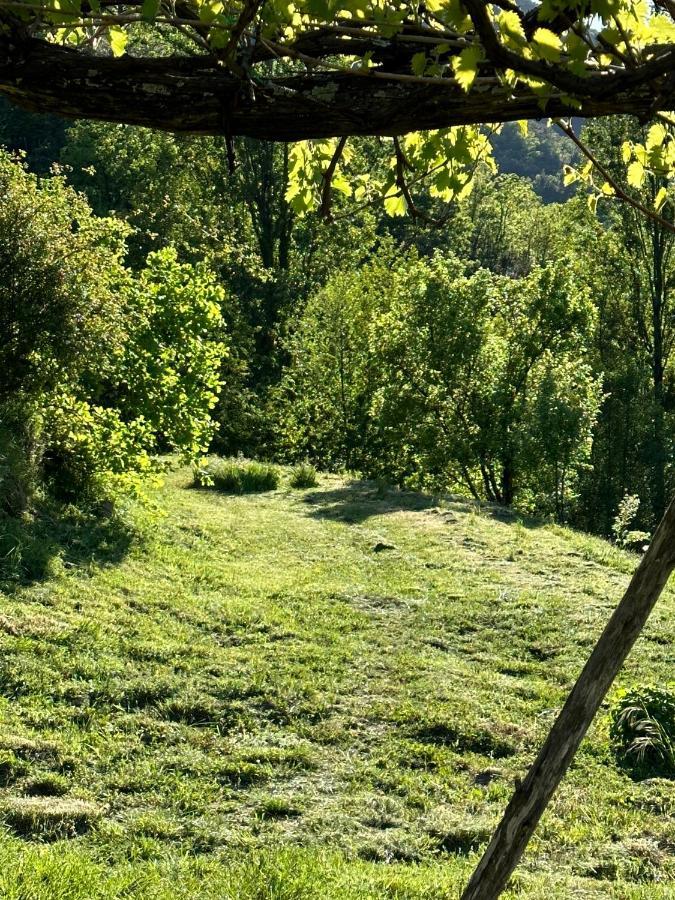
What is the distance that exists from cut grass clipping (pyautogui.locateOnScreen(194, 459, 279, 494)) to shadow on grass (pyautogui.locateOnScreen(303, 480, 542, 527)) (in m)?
0.91

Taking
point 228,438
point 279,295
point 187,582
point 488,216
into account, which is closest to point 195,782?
point 187,582

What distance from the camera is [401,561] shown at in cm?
1308

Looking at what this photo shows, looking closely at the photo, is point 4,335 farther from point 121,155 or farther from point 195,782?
point 121,155

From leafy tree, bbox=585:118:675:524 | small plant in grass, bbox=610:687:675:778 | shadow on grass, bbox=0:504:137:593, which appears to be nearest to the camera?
small plant in grass, bbox=610:687:675:778

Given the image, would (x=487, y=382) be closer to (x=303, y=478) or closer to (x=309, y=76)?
(x=303, y=478)

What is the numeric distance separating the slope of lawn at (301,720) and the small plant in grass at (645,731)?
160 mm

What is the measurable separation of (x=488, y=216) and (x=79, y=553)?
42094 millimetres

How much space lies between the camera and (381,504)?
16.7m

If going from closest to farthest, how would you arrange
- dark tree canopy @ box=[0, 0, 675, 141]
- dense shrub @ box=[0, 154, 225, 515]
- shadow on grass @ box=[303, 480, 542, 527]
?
dark tree canopy @ box=[0, 0, 675, 141] < dense shrub @ box=[0, 154, 225, 515] < shadow on grass @ box=[303, 480, 542, 527]

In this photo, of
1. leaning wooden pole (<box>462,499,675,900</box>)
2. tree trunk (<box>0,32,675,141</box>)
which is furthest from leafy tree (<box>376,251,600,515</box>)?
tree trunk (<box>0,32,675,141</box>)

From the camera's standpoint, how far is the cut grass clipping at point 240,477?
58.0ft

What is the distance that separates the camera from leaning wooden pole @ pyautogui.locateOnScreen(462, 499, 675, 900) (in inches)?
100

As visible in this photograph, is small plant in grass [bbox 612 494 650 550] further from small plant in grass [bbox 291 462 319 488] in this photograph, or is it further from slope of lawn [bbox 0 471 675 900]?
small plant in grass [bbox 291 462 319 488]

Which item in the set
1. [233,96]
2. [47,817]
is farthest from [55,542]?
[233,96]
